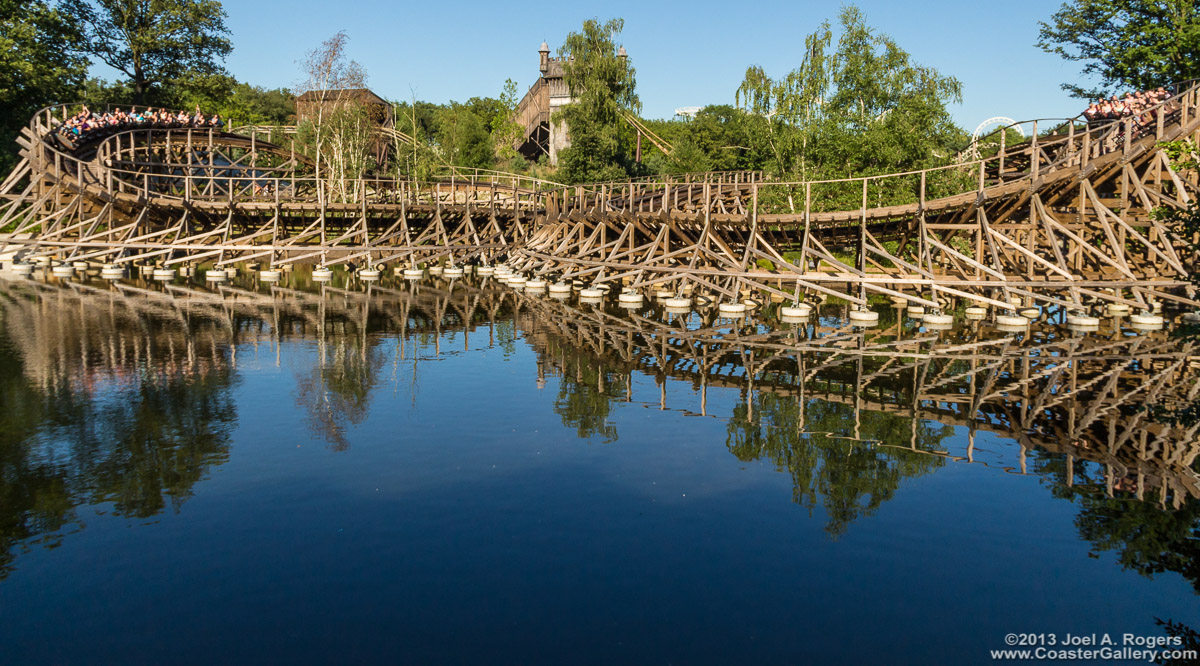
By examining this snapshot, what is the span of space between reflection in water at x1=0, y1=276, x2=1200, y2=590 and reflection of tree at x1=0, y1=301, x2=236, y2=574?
0.04 metres

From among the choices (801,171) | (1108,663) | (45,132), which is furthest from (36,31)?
(1108,663)

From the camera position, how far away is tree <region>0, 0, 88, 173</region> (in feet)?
141

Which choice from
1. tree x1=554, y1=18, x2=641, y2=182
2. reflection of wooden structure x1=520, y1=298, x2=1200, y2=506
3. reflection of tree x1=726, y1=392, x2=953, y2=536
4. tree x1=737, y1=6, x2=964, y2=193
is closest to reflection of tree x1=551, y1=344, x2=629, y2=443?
reflection of wooden structure x1=520, y1=298, x2=1200, y2=506

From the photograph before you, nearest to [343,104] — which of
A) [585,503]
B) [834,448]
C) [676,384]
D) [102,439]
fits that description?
[676,384]

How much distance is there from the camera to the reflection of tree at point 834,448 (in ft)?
34.2

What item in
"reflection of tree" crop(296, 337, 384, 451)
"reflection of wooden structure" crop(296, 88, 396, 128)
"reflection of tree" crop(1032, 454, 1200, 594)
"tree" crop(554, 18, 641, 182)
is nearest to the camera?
"reflection of tree" crop(1032, 454, 1200, 594)

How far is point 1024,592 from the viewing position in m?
8.07

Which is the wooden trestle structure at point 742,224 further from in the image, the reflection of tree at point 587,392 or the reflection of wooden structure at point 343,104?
the reflection of tree at point 587,392

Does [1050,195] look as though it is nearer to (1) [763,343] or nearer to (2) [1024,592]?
(1) [763,343]

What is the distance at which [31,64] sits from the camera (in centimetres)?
4338

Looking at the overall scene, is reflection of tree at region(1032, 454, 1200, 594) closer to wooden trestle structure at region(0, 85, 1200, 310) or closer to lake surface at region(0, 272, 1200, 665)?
lake surface at region(0, 272, 1200, 665)

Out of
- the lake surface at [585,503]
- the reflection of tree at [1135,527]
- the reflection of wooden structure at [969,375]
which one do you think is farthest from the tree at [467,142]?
the reflection of tree at [1135,527]

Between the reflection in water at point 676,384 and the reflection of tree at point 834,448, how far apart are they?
38 millimetres

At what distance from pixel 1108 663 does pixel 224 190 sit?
124 ft
